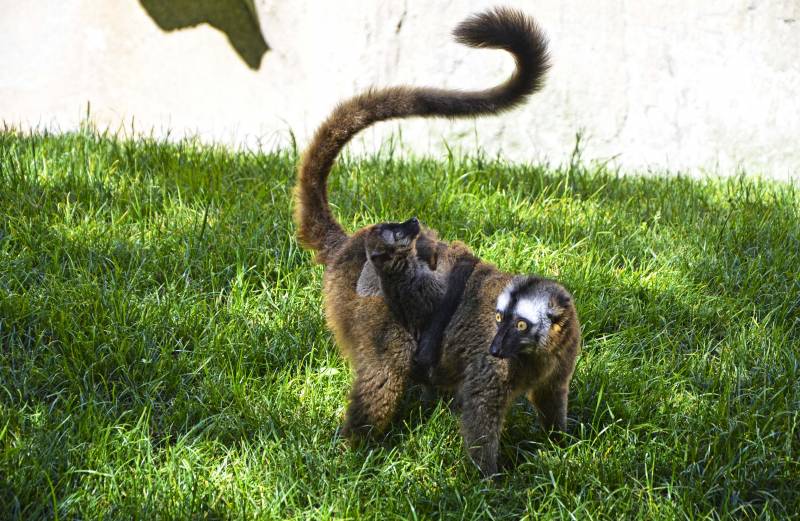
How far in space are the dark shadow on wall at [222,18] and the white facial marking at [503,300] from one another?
5.37 meters

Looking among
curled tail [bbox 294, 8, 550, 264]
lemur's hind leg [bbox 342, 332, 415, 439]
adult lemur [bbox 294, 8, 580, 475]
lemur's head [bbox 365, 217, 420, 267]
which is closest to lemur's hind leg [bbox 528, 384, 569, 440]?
adult lemur [bbox 294, 8, 580, 475]

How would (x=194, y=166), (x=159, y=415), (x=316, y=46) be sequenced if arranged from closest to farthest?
1. (x=159, y=415)
2. (x=194, y=166)
3. (x=316, y=46)

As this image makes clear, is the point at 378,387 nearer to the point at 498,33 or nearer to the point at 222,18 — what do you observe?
the point at 498,33

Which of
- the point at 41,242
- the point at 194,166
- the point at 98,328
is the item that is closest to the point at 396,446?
the point at 98,328

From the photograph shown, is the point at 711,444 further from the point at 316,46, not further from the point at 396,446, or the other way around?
the point at 316,46

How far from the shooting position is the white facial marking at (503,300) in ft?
9.00

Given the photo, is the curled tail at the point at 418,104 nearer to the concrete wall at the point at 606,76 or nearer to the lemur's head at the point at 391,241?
the lemur's head at the point at 391,241

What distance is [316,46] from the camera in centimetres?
675

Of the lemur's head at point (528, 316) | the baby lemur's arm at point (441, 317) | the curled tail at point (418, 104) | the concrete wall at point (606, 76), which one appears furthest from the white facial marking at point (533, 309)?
the concrete wall at point (606, 76)

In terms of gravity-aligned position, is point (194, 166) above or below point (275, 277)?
above

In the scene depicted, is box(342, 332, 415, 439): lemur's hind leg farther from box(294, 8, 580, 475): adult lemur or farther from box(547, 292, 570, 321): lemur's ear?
box(547, 292, 570, 321): lemur's ear

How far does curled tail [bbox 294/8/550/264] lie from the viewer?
298 cm

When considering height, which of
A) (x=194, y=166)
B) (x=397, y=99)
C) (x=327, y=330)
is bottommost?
(x=327, y=330)

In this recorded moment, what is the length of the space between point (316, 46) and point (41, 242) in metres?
3.54
